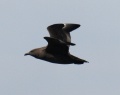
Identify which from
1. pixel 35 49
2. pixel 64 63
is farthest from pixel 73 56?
pixel 35 49

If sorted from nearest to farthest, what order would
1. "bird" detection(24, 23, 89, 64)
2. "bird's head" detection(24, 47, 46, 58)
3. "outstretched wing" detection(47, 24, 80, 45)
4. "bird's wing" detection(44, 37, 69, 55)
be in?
"bird" detection(24, 23, 89, 64), "bird's wing" detection(44, 37, 69, 55), "bird's head" detection(24, 47, 46, 58), "outstretched wing" detection(47, 24, 80, 45)

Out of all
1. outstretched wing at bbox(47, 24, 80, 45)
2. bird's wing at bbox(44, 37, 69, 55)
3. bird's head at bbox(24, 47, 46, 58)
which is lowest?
bird's head at bbox(24, 47, 46, 58)

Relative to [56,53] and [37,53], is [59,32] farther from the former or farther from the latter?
[56,53]

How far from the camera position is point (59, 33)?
23766 mm

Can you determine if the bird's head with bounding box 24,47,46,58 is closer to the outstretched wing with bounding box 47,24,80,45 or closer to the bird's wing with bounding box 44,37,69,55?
the bird's wing with bounding box 44,37,69,55

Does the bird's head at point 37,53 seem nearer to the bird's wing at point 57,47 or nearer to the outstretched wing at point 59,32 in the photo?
the bird's wing at point 57,47

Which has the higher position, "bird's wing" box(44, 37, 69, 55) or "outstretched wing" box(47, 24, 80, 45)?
"outstretched wing" box(47, 24, 80, 45)

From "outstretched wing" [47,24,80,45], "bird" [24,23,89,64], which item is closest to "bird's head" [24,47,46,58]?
"bird" [24,23,89,64]

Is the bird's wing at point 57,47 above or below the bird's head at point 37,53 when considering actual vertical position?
above

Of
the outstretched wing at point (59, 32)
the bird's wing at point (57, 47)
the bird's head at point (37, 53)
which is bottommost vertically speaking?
the bird's head at point (37, 53)

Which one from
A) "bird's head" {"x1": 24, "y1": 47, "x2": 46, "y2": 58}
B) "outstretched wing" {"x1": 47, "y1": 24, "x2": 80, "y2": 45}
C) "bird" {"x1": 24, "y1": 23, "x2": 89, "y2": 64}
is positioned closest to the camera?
"bird" {"x1": 24, "y1": 23, "x2": 89, "y2": 64}

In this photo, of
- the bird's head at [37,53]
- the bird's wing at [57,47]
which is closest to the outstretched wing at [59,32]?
the bird's head at [37,53]

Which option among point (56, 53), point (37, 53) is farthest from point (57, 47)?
point (37, 53)

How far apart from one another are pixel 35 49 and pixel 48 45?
108cm
